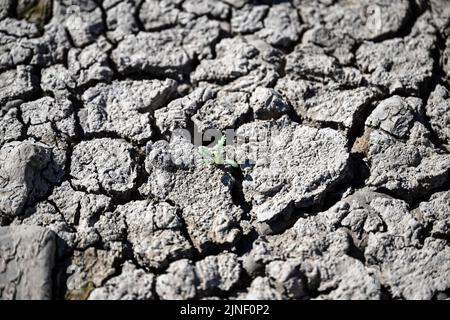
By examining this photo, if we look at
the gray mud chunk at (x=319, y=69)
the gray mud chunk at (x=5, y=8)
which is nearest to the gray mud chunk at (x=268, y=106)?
the gray mud chunk at (x=319, y=69)

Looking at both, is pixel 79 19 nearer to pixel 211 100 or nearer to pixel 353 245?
pixel 211 100

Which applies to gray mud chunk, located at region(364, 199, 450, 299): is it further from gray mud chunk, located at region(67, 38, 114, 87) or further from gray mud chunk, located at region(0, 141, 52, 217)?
gray mud chunk, located at region(67, 38, 114, 87)

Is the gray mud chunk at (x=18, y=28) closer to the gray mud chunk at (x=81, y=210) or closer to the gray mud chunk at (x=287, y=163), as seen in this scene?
the gray mud chunk at (x=81, y=210)

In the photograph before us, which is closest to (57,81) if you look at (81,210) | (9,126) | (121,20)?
(9,126)

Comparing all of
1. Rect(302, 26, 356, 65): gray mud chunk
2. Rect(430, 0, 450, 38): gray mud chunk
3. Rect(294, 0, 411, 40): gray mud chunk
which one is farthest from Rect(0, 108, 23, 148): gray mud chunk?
Rect(430, 0, 450, 38): gray mud chunk

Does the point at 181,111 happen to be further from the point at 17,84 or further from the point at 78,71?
the point at 17,84

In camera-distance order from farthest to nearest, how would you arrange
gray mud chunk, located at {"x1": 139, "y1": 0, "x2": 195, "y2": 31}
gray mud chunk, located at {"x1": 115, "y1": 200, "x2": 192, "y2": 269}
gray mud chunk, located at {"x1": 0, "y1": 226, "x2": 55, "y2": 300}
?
gray mud chunk, located at {"x1": 139, "y1": 0, "x2": 195, "y2": 31}, gray mud chunk, located at {"x1": 115, "y1": 200, "x2": 192, "y2": 269}, gray mud chunk, located at {"x1": 0, "y1": 226, "x2": 55, "y2": 300}
